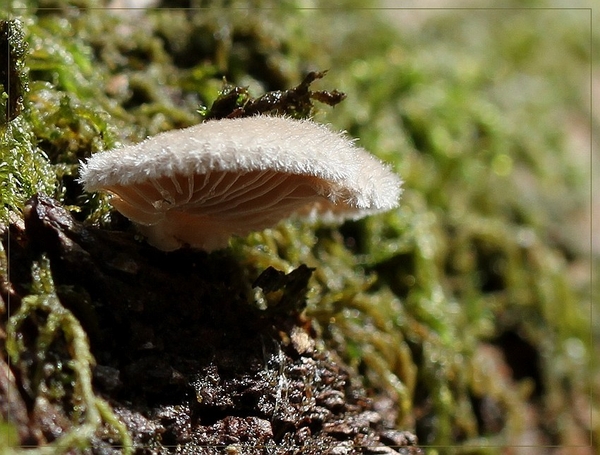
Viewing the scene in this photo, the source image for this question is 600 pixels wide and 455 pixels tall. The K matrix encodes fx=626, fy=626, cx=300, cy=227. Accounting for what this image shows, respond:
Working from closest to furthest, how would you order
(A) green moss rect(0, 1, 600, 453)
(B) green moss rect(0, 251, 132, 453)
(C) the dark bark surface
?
(B) green moss rect(0, 251, 132, 453)
(C) the dark bark surface
(A) green moss rect(0, 1, 600, 453)

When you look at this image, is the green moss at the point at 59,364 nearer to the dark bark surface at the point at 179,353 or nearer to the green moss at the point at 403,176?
the dark bark surface at the point at 179,353

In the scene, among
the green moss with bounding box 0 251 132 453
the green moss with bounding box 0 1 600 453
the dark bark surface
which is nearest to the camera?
the green moss with bounding box 0 251 132 453

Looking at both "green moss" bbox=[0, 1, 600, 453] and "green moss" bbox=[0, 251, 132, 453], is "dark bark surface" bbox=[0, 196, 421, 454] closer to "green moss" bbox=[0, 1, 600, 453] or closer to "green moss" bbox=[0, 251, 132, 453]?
"green moss" bbox=[0, 251, 132, 453]

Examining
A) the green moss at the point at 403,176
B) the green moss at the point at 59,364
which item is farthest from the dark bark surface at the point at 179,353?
the green moss at the point at 403,176

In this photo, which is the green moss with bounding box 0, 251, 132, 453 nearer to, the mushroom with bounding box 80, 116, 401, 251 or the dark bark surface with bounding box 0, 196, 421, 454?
the dark bark surface with bounding box 0, 196, 421, 454

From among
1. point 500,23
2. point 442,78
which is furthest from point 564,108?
point 442,78

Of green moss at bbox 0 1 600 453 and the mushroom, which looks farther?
green moss at bbox 0 1 600 453

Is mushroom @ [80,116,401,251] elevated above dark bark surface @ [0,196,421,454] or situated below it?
above

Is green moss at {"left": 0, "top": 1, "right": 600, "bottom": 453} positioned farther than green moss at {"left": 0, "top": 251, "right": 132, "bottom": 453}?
Yes

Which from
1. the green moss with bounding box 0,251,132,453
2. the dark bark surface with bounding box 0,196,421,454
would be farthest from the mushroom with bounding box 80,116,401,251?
the green moss with bounding box 0,251,132,453

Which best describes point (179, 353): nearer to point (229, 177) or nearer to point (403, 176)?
point (229, 177)
